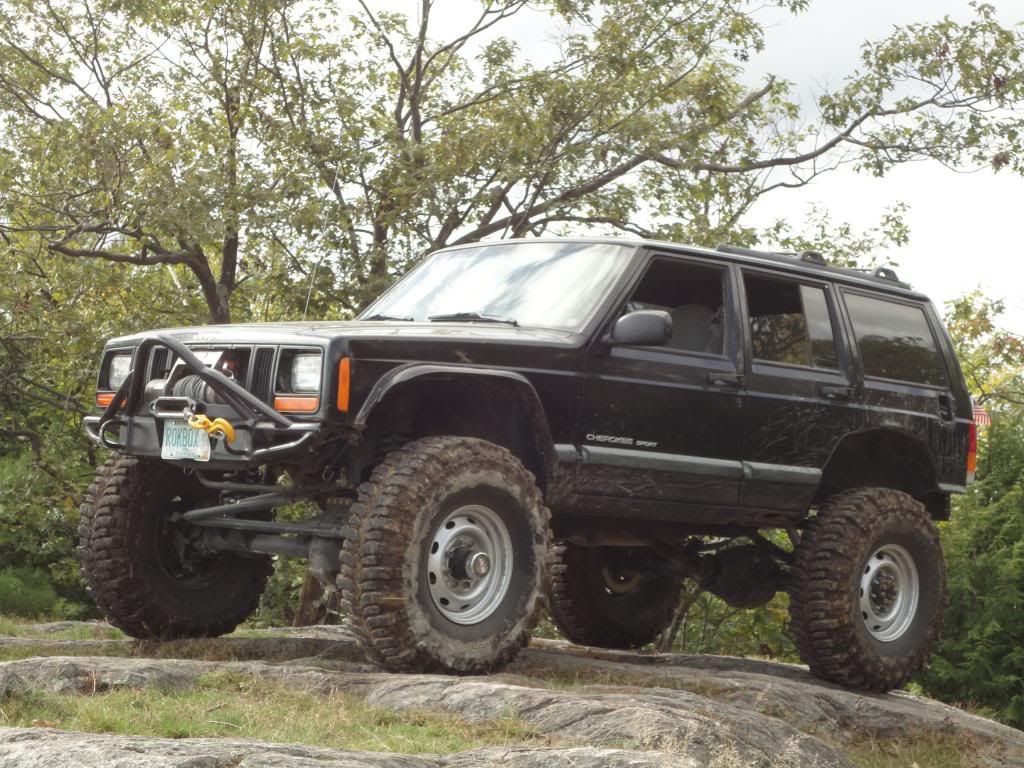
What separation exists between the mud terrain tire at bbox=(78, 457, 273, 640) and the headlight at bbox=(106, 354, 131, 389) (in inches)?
15.3

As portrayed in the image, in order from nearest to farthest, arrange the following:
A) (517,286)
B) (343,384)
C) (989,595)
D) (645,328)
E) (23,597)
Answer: (343,384) < (645,328) < (517,286) < (989,595) < (23,597)

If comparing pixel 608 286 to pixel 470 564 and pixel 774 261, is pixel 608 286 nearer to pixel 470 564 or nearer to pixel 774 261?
pixel 774 261

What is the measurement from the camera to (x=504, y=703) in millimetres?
5797

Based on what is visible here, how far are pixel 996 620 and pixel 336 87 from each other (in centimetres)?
904

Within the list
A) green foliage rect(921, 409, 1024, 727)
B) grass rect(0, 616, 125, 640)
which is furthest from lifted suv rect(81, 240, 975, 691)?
green foliage rect(921, 409, 1024, 727)

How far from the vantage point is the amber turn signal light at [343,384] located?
247 inches

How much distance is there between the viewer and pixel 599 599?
386 inches

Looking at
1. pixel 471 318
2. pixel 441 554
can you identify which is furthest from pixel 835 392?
pixel 441 554

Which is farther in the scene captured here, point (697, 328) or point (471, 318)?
point (697, 328)

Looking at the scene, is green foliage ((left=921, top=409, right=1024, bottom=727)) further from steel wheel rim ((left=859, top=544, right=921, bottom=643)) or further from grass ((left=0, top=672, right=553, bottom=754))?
grass ((left=0, top=672, right=553, bottom=754))

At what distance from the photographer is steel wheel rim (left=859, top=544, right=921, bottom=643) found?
336 inches

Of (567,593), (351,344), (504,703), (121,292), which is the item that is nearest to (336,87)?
(121,292)

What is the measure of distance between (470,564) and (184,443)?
1.35 metres

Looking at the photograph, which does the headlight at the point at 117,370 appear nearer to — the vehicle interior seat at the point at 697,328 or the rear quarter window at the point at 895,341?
the vehicle interior seat at the point at 697,328
